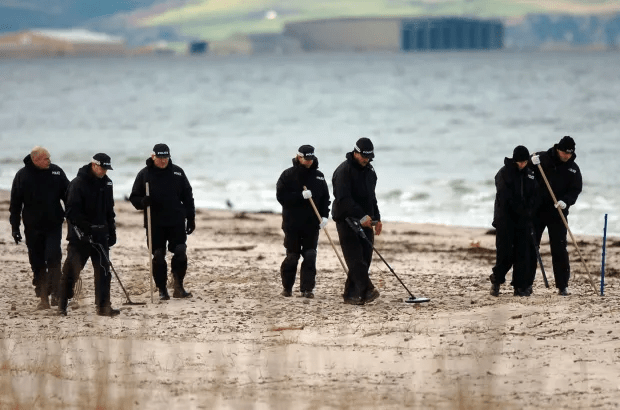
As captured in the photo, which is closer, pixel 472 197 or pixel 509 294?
pixel 509 294

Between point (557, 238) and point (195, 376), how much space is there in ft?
17.6

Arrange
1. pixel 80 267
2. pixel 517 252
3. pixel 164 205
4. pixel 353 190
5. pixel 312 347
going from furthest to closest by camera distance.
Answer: pixel 517 252
pixel 164 205
pixel 353 190
pixel 80 267
pixel 312 347

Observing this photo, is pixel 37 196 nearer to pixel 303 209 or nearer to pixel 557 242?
pixel 303 209

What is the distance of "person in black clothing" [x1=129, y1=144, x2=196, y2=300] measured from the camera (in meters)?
12.3

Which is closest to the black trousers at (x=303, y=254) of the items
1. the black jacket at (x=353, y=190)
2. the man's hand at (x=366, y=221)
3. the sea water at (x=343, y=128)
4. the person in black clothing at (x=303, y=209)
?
the person in black clothing at (x=303, y=209)

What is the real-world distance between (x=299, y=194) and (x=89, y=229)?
A: 2.41 metres

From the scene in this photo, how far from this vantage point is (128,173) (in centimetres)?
3591

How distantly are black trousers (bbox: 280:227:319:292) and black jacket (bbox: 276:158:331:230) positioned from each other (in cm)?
9

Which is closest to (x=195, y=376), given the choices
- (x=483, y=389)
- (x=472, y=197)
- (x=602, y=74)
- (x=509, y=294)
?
(x=483, y=389)

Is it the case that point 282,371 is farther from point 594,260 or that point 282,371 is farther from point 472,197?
point 472,197

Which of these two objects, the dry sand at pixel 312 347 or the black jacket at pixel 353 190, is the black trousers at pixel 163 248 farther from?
the black jacket at pixel 353 190

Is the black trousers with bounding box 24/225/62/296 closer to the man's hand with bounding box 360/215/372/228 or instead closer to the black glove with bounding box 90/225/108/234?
the black glove with bounding box 90/225/108/234

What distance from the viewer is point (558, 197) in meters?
12.6

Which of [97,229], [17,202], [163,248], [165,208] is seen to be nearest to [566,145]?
[165,208]
